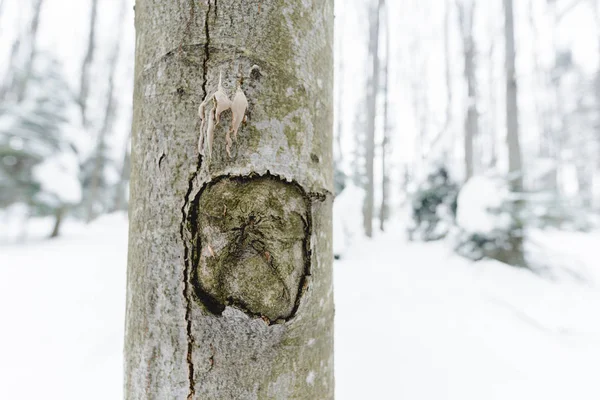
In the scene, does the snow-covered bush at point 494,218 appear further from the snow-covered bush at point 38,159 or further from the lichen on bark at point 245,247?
the snow-covered bush at point 38,159

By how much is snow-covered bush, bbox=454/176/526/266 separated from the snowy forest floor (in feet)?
1.14

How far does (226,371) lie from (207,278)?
0.41 feet

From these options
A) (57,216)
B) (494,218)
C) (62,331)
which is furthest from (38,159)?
(494,218)

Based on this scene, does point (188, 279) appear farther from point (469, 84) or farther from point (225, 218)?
point (469, 84)

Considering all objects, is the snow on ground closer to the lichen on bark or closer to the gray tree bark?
the lichen on bark

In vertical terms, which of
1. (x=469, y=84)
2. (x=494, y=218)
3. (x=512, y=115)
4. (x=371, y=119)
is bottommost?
(x=494, y=218)

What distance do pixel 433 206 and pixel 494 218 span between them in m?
3.01

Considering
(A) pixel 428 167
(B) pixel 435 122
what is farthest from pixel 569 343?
(B) pixel 435 122

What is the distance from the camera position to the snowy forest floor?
1331 mm

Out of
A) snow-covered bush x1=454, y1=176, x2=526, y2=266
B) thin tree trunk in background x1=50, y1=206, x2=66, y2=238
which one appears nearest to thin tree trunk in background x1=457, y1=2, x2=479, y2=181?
snow-covered bush x1=454, y1=176, x2=526, y2=266

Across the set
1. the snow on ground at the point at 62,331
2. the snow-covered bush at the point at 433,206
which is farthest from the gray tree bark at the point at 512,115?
the snow on ground at the point at 62,331

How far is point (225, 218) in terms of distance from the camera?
438 mm

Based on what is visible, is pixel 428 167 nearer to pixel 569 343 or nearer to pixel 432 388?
A: pixel 569 343

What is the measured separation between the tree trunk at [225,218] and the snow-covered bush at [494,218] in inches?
147
